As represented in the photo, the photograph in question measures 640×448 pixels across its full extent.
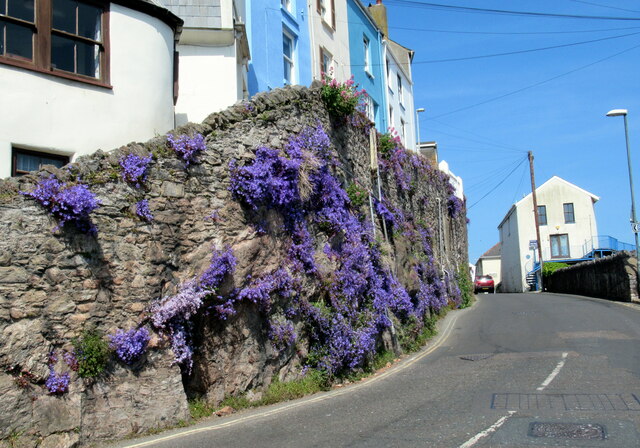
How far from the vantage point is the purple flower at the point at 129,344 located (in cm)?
866

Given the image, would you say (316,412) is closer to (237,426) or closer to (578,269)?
(237,426)

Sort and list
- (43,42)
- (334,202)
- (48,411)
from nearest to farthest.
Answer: (48,411), (43,42), (334,202)

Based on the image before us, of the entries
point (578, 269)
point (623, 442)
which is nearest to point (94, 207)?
point (623, 442)

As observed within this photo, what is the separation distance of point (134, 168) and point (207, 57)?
7839mm

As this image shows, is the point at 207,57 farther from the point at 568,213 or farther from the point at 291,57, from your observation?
the point at 568,213

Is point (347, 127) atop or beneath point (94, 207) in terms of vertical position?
atop

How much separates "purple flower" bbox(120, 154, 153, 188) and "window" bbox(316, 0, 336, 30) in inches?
693

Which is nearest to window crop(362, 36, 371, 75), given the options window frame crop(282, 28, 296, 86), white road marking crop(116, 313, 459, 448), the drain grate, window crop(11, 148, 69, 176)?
window frame crop(282, 28, 296, 86)

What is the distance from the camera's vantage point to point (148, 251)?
31.0 ft

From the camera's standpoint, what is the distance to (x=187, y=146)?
10.4m

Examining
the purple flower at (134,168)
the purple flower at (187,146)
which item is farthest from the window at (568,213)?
the purple flower at (134,168)

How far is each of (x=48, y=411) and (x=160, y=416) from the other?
5.51 ft

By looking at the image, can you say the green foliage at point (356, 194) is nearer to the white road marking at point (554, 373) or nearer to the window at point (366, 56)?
the white road marking at point (554, 373)

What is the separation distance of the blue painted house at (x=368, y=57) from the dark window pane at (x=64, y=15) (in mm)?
18700
